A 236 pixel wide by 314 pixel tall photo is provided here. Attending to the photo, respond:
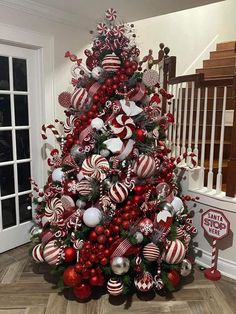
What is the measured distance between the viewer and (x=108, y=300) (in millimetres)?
2146

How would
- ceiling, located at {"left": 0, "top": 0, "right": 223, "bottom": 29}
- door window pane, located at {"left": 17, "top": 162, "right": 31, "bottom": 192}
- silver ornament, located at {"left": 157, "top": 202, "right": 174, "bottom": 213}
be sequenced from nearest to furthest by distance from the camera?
silver ornament, located at {"left": 157, "top": 202, "right": 174, "bottom": 213} < ceiling, located at {"left": 0, "top": 0, "right": 223, "bottom": 29} < door window pane, located at {"left": 17, "top": 162, "right": 31, "bottom": 192}

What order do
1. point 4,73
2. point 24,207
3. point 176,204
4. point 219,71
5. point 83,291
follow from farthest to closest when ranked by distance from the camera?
point 219,71 → point 24,207 → point 4,73 → point 176,204 → point 83,291

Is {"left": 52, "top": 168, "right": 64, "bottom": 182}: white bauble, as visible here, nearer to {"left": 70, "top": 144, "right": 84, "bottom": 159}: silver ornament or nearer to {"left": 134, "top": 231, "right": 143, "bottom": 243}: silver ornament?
{"left": 70, "top": 144, "right": 84, "bottom": 159}: silver ornament

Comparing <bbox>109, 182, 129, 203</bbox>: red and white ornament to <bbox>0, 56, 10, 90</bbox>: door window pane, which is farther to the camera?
<bbox>0, 56, 10, 90</bbox>: door window pane

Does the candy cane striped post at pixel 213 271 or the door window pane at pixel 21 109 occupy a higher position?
the door window pane at pixel 21 109

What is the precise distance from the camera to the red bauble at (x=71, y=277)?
2.03 meters

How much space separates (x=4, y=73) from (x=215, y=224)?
7.25 ft

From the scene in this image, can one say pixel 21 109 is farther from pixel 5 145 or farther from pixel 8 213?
pixel 8 213

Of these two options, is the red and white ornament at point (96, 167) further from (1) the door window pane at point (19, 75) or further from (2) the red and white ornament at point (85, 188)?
(1) the door window pane at point (19, 75)

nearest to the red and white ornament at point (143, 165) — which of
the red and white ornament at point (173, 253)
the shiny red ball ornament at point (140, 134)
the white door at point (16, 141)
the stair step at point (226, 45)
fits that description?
the shiny red ball ornament at point (140, 134)

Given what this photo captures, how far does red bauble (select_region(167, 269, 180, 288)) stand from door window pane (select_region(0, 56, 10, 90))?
2059 millimetres

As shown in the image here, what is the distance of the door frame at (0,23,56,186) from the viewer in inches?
102

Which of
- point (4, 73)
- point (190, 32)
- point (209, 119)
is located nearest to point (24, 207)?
point (4, 73)

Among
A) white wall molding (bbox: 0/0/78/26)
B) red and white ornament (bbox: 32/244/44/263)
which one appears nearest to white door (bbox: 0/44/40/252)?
white wall molding (bbox: 0/0/78/26)
